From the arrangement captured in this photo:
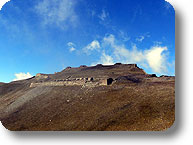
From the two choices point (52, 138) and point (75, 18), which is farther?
point (75, 18)

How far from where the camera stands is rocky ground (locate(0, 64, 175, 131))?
4385mm

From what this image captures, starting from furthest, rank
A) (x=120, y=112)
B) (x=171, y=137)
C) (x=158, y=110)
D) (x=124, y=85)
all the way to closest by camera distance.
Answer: (x=124, y=85), (x=120, y=112), (x=158, y=110), (x=171, y=137)

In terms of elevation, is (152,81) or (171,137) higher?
(152,81)

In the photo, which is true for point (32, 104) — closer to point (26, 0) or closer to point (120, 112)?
point (120, 112)

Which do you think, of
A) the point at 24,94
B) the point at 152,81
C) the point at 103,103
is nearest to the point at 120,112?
the point at 103,103

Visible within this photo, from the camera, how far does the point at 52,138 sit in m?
4.51

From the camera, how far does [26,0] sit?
17.5 ft

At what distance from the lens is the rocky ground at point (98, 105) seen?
439cm

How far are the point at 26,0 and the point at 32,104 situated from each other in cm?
389

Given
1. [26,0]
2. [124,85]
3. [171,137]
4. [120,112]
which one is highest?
[26,0]

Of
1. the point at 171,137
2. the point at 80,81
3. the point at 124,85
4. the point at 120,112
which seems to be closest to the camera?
the point at 171,137

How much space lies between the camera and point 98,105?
17.1 feet

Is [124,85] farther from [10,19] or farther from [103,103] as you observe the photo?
[10,19]

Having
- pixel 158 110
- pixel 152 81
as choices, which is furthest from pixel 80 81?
pixel 158 110
